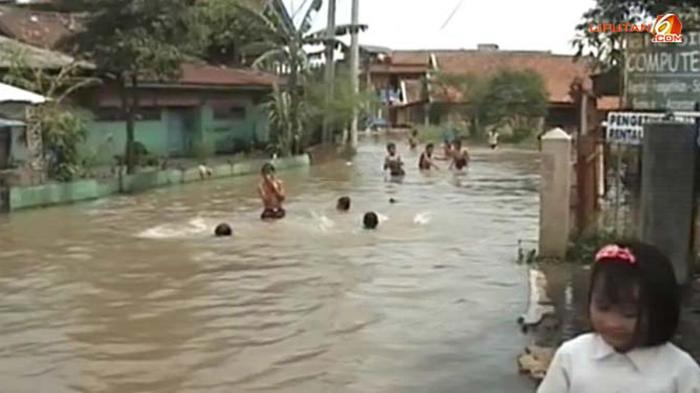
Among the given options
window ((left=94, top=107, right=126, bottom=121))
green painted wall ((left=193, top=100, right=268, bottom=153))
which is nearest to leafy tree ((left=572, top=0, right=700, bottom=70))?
window ((left=94, top=107, right=126, bottom=121))

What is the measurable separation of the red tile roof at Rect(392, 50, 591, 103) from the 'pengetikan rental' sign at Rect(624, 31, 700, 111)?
49244 millimetres

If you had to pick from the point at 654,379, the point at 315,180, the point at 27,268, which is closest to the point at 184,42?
the point at 315,180

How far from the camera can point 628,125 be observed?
38.5 ft

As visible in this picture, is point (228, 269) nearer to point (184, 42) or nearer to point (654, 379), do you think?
point (654, 379)

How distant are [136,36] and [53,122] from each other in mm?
4334

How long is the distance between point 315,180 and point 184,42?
18.0ft

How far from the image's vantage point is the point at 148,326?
10.8 meters

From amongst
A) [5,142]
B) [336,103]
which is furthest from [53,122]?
[336,103]

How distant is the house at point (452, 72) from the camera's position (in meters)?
61.7

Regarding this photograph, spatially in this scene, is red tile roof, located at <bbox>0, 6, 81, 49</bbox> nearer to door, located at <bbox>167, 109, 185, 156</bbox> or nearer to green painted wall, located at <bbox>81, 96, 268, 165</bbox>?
green painted wall, located at <bbox>81, 96, 268, 165</bbox>

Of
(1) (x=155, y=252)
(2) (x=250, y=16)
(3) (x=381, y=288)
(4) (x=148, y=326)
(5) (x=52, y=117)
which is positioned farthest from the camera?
(2) (x=250, y=16)

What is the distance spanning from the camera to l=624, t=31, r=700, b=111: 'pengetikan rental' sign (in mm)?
11047

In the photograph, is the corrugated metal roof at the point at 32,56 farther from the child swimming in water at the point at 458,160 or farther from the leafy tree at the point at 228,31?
the child swimming in water at the point at 458,160

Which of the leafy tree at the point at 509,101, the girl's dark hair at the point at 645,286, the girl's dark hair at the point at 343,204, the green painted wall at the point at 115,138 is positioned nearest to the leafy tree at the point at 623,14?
the girl's dark hair at the point at 343,204
